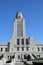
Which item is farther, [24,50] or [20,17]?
[20,17]

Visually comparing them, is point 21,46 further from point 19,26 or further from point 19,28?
point 19,26

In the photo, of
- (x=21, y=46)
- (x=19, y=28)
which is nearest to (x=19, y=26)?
(x=19, y=28)

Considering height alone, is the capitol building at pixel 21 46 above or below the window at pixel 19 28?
below

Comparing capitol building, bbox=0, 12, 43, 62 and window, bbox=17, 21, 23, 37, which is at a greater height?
window, bbox=17, 21, 23, 37

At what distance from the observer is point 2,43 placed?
67.4 metres

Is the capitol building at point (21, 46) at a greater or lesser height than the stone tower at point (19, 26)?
lesser

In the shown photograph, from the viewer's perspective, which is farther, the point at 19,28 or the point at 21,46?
the point at 19,28

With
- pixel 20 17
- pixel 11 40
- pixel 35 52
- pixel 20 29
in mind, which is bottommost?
pixel 35 52

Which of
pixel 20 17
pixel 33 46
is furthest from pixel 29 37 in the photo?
pixel 20 17

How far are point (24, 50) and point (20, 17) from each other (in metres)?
14.3

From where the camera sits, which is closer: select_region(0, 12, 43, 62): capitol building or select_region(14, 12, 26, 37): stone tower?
select_region(0, 12, 43, 62): capitol building

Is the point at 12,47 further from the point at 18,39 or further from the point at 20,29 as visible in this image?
the point at 20,29

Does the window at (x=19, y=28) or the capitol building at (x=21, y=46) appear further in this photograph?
the window at (x=19, y=28)

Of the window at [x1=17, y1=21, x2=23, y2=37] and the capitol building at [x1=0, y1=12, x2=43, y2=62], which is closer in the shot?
the capitol building at [x1=0, y1=12, x2=43, y2=62]
